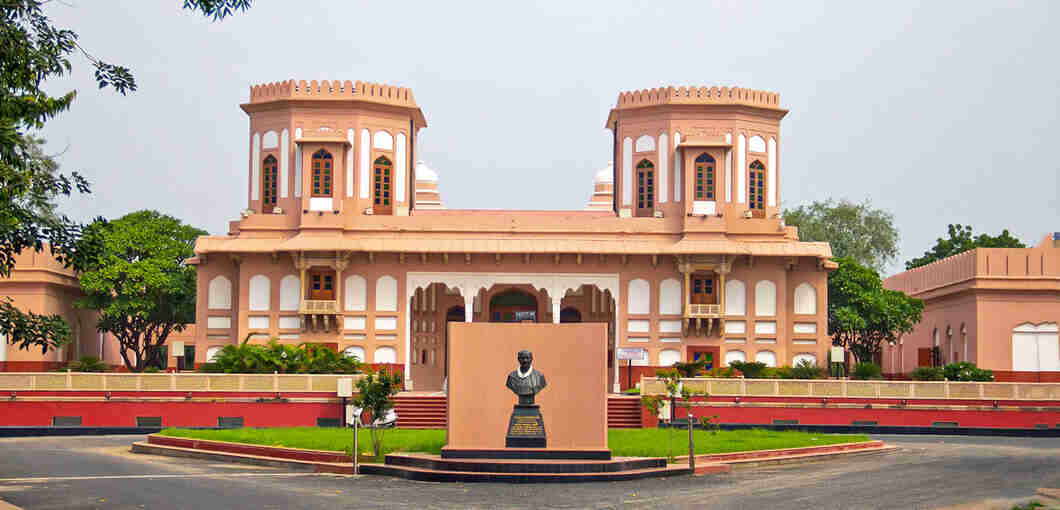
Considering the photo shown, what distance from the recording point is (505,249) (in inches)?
1769

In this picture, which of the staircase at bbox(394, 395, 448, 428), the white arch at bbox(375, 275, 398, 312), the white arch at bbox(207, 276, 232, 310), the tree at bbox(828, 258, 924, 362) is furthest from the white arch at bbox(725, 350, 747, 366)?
the white arch at bbox(207, 276, 232, 310)

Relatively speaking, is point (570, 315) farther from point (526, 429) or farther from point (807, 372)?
point (526, 429)

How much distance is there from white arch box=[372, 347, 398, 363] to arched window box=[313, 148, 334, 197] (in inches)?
239

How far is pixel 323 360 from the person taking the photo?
40812 mm

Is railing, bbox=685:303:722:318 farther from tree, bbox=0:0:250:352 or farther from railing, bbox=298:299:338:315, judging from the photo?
tree, bbox=0:0:250:352

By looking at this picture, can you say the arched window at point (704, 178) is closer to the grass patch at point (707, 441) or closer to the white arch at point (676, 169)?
the white arch at point (676, 169)

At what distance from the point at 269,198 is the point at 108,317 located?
9.11 metres

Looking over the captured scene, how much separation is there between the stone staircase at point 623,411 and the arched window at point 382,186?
42.5 ft

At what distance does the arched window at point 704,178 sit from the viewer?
4738 centimetres

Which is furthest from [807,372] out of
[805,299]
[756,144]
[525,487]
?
[525,487]

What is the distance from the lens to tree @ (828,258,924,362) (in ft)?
170

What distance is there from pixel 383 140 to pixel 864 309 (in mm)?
20863

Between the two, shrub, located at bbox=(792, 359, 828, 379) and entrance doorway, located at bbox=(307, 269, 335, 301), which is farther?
entrance doorway, located at bbox=(307, 269, 335, 301)

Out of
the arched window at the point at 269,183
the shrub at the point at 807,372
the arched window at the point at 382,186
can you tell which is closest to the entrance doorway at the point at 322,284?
the arched window at the point at 382,186
